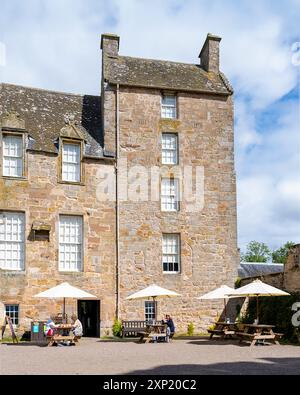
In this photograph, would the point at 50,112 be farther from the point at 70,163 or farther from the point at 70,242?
the point at 70,242

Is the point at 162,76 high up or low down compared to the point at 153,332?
up

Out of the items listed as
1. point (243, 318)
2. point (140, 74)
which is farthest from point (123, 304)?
point (140, 74)

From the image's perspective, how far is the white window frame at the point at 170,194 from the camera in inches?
1083

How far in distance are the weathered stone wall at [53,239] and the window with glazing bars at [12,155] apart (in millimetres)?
398

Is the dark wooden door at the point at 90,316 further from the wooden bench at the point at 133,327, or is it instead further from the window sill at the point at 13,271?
the window sill at the point at 13,271

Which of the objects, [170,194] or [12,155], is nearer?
[12,155]

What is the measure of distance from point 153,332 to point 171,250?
5.14 metres

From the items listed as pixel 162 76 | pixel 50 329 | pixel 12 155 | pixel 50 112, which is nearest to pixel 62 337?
pixel 50 329

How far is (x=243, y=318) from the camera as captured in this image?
88.1ft

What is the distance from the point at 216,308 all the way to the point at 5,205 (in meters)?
10.7

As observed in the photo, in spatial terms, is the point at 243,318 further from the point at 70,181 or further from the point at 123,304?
the point at 70,181

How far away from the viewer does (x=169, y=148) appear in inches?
1101

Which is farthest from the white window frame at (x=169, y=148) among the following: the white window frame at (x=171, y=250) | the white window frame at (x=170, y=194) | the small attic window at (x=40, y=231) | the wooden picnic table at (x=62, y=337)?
the wooden picnic table at (x=62, y=337)

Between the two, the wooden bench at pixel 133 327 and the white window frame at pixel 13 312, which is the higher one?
the white window frame at pixel 13 312
